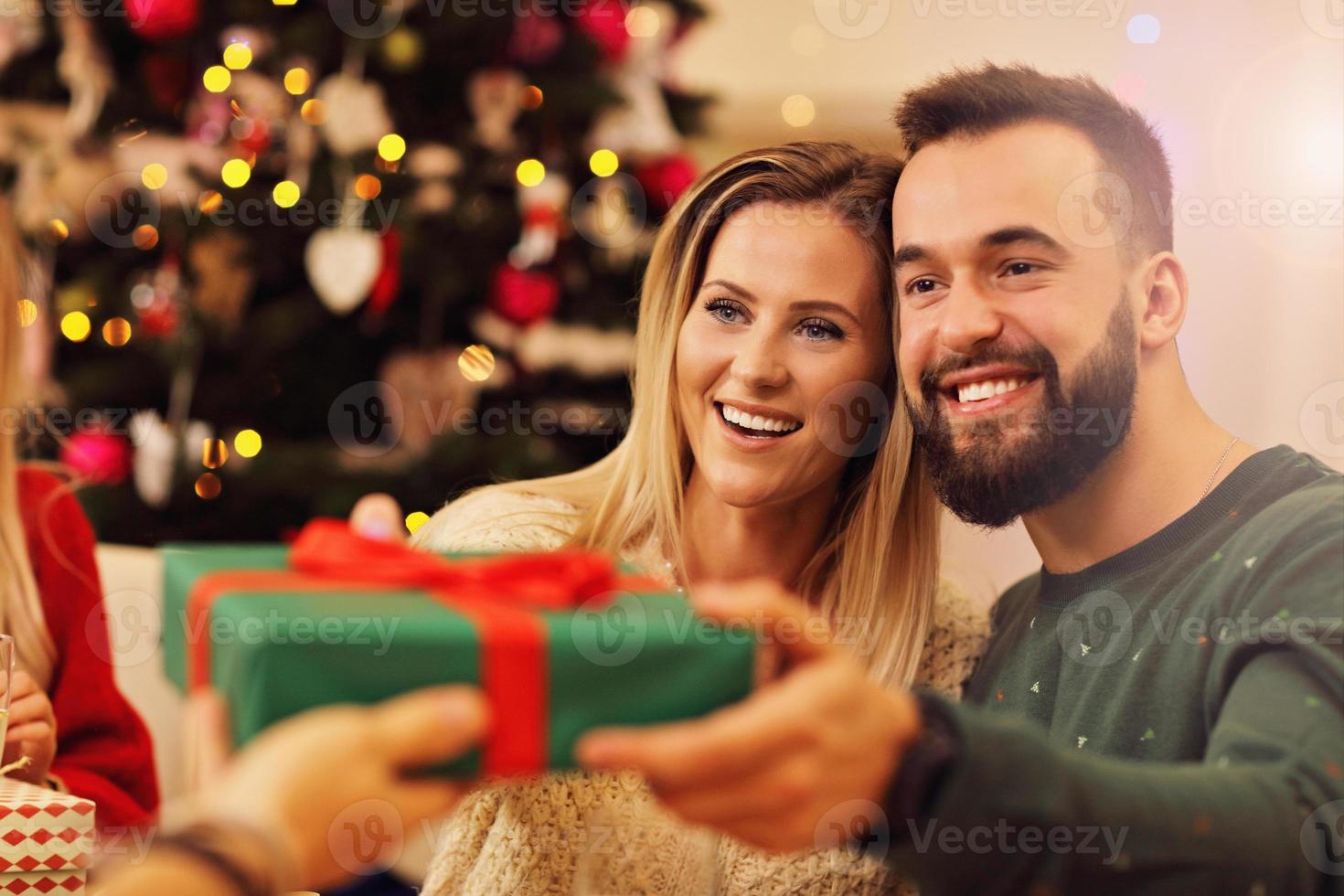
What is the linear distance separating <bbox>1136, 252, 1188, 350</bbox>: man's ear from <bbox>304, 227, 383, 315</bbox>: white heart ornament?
6.78 ft

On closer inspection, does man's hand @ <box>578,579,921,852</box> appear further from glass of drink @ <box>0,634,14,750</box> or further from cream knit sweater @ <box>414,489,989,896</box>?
glass of drink @ <box>0,634,14,750</box>

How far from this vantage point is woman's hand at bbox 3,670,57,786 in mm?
1483

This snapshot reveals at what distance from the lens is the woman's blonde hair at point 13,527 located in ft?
5.73

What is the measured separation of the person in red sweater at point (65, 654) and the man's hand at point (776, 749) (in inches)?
46.1

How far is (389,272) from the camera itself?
305 centimetres

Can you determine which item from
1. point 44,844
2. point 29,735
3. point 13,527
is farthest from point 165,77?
point 44,844

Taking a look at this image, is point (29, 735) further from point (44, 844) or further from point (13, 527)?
point (13, 527)

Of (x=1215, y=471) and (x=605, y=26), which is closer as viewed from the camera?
(x=1215, y=471)

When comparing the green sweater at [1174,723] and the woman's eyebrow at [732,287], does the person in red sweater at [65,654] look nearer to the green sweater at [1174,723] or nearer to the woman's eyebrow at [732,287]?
the woman's eyebrow at [732,287]

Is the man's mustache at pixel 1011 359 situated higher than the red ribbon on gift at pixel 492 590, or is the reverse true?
the man's mustache at pixel 1011 359

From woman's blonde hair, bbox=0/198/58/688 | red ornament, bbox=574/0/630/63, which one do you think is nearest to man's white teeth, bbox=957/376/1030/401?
woman's blonde hair, bbox=0/198/58/688

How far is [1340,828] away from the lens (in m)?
0.98

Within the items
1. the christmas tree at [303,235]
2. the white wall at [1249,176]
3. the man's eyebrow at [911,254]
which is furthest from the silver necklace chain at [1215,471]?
the christmas tree at [303,235]

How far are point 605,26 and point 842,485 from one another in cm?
186
